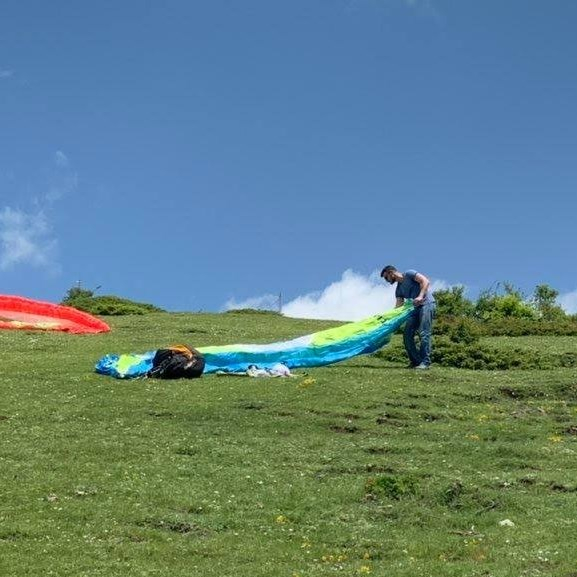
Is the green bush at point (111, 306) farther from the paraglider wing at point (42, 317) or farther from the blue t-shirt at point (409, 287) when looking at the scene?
the blue t-shirt at point (409, 287)

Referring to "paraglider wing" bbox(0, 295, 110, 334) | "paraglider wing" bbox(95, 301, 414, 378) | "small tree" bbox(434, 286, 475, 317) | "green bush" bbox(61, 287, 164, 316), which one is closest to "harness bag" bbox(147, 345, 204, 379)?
"paraglider wing" bbox(95, 301, 414, 378)

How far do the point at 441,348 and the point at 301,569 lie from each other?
19145mm

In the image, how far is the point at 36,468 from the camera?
55.4 feet

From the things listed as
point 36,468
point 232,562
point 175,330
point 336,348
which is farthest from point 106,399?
Result: point 175,330

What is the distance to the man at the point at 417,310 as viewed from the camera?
90.7 feet

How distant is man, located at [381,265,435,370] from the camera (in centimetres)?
2766

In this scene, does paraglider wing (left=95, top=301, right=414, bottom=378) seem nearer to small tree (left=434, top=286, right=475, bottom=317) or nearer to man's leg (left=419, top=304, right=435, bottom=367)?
man's leg (left=419, top=304, right=435, bottom=367)

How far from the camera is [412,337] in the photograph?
2842cm

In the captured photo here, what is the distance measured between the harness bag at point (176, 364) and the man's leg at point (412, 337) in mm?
6290

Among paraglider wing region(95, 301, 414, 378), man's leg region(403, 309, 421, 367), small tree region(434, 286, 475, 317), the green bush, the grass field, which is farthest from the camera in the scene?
small tree region(434, 286, 475, 317)

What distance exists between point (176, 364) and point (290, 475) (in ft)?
33.0

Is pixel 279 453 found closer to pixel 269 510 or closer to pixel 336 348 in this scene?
pixel 269 510

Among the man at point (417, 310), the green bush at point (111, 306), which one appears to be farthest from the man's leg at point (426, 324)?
the green bush at point (111, 306)

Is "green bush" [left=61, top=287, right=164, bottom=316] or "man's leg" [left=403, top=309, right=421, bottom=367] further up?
"green bush" [left=61, top=287, right=164, bottom=316]
